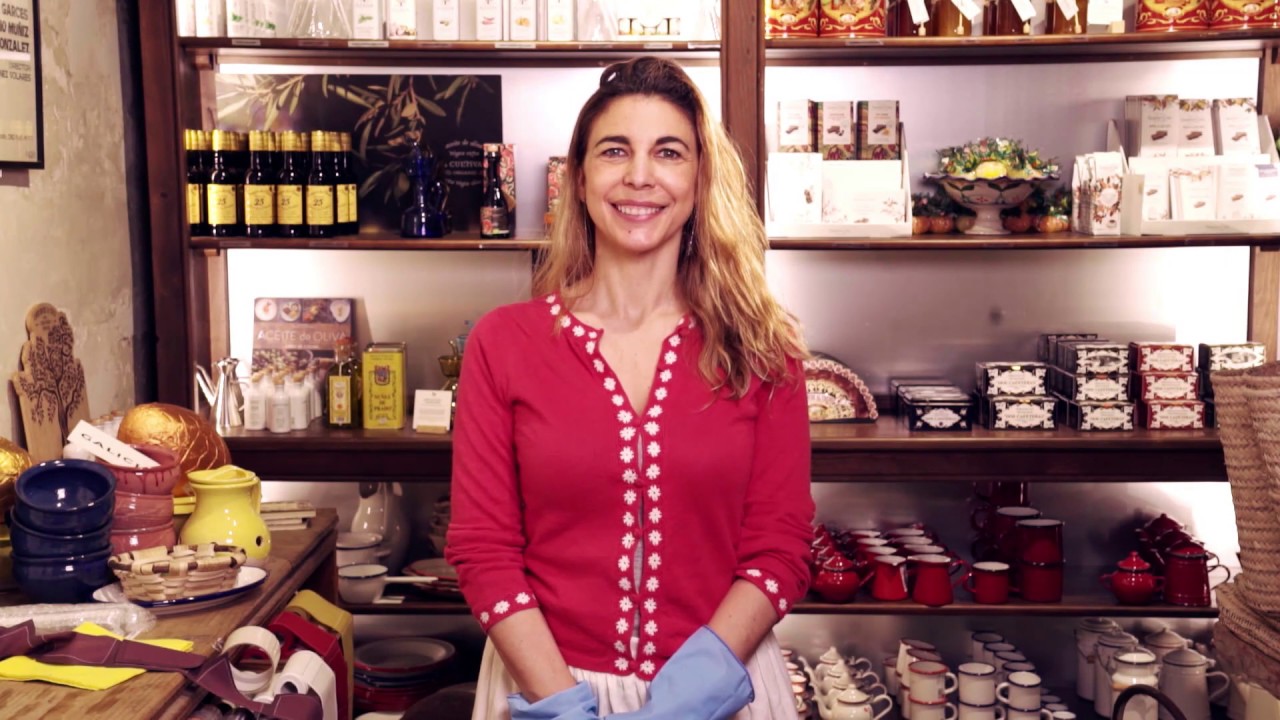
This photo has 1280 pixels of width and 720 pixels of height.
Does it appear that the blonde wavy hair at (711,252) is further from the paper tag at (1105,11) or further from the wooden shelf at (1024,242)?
the paper tag at (1105,11)

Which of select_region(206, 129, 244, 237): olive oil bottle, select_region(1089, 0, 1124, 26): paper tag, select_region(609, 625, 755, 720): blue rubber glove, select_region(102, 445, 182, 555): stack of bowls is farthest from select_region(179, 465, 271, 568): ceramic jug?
select_region(1089, 0, 1124, 26): paper tag

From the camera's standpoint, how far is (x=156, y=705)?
5.07 feet

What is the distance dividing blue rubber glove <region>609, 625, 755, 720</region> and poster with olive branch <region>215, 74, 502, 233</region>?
1.99 meters

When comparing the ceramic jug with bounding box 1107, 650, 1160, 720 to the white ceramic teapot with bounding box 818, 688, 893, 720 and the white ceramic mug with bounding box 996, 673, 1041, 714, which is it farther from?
the white ceramic teapot with bounding box 818, 688, 893, 720

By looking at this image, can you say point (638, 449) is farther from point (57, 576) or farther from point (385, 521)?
point (385, 521)

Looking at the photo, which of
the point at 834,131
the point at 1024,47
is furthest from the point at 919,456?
the point at 1024,47

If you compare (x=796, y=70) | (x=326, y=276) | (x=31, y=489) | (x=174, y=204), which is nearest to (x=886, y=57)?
(x=796, y=70)

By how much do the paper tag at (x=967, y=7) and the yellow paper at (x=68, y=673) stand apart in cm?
229

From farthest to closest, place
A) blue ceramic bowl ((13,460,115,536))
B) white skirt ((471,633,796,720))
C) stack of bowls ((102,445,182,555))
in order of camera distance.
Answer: stack of bowls ((102,445,182,555)) → blue ceramic bowl ((13,460,115,536)) → white skirt ((471,633,796,720))

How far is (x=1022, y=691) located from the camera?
120 inches

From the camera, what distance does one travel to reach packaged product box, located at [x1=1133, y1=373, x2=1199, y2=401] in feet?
10.1

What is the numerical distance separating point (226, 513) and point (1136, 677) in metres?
2.10

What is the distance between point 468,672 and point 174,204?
4.58 feet

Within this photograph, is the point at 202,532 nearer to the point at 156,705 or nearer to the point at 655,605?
the point at 156,705
